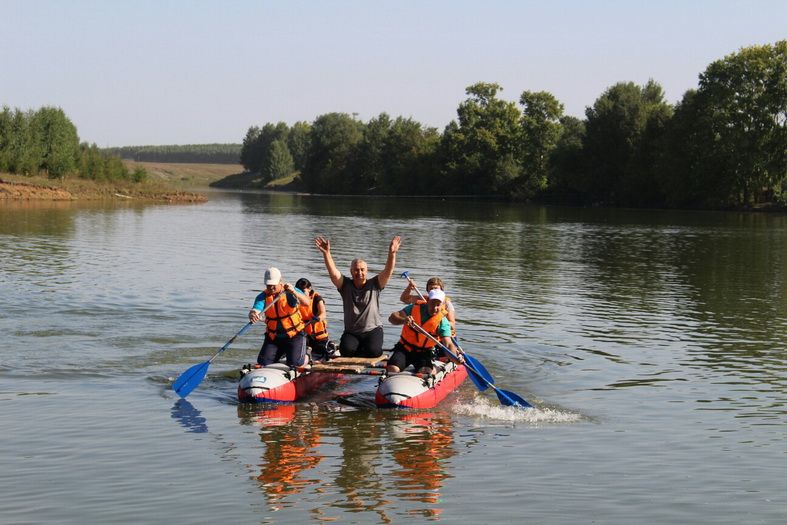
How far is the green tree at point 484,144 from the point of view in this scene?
382 ft

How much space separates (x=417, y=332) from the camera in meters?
15.0

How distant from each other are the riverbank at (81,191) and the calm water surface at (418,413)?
54.1 meters

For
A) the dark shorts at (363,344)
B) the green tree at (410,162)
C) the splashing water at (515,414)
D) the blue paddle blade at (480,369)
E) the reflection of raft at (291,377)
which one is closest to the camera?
the splashing water at (515,414)

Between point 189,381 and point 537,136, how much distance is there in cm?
10571

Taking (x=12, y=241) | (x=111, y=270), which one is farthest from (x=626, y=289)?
(x=12, y=241)

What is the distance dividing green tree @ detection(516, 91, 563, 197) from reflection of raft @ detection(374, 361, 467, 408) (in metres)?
99.6

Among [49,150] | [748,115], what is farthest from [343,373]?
[49,150]

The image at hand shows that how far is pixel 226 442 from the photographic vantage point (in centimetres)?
1216

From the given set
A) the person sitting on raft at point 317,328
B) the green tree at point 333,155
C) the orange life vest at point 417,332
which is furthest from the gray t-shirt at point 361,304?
the green tree at point 333,155

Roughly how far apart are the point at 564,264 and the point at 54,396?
24769mm

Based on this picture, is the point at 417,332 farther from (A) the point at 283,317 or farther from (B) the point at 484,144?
(B) the point at 484,144

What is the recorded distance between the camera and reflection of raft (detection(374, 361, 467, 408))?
13742 mm

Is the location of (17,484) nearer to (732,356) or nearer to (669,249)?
(732,356)

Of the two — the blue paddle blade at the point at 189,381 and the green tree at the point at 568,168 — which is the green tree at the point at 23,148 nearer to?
the green tree at the point at 568,168
